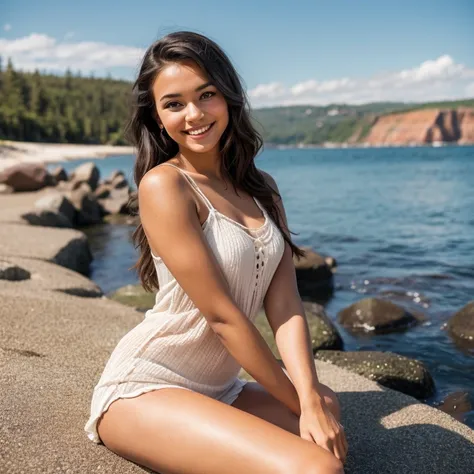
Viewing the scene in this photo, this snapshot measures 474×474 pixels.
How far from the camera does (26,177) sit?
20500 mm

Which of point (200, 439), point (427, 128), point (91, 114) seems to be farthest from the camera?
point (427, 128)

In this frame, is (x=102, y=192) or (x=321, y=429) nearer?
(x=321, y=429)

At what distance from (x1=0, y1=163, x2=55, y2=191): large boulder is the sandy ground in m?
19.8

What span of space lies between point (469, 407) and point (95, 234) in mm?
12244

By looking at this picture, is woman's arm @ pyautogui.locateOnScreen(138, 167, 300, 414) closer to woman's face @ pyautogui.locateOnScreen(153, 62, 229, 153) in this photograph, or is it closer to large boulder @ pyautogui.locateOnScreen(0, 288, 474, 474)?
woman's face @ pyautogui.locateOnScreen(153, 62, 229, 153)

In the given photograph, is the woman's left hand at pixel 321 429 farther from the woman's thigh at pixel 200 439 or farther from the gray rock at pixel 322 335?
the gray rock at pixel 322 335

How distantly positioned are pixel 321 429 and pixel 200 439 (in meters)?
0.49

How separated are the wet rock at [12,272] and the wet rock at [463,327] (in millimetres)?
5112

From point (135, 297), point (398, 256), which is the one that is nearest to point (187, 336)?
point (135, 297)

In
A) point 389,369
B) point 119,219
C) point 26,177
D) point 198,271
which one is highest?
point 198,271

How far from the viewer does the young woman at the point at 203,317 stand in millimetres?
2396

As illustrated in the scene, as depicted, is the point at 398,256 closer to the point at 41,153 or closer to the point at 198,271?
the point at 198,271

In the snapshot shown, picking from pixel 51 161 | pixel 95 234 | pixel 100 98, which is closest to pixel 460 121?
pixel 100 98

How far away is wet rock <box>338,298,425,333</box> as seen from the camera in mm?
7973
